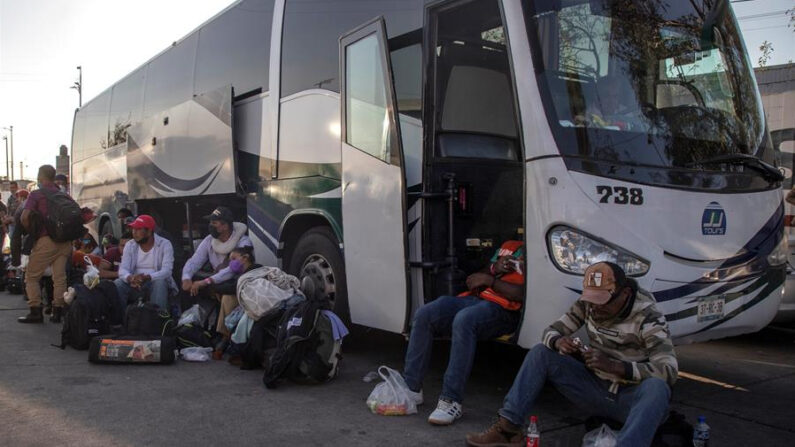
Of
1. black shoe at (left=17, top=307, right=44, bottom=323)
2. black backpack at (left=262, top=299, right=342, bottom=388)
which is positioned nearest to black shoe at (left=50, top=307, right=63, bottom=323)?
black shoe at (left=17, top=307, right=44, bottom=323)

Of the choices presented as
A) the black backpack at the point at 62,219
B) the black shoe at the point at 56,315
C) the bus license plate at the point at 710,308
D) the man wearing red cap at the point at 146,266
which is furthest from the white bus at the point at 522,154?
the black shoe at the point at 56,315

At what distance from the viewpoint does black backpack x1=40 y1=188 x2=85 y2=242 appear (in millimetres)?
7625

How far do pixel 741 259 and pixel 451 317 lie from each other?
1934 mm

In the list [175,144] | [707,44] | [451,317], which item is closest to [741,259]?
[707,44]

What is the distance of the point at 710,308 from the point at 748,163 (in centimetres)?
103

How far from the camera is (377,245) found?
198 inches

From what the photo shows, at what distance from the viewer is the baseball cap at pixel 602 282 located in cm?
352

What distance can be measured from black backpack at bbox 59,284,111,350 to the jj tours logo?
5273 mm

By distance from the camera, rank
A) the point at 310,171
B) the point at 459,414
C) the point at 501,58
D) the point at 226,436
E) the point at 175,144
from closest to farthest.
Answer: the point at 226,436
the point at 459,414
the point at 501,58
the point at 310,171
the point at 175,144

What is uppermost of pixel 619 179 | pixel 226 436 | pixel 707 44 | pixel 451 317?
pixel 707 44

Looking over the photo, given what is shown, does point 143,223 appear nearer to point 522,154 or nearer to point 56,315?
point 56,315

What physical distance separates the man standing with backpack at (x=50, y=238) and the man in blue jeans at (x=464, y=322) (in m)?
5.06

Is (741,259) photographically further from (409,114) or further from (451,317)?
(409,114)

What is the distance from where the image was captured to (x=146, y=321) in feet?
19.5
